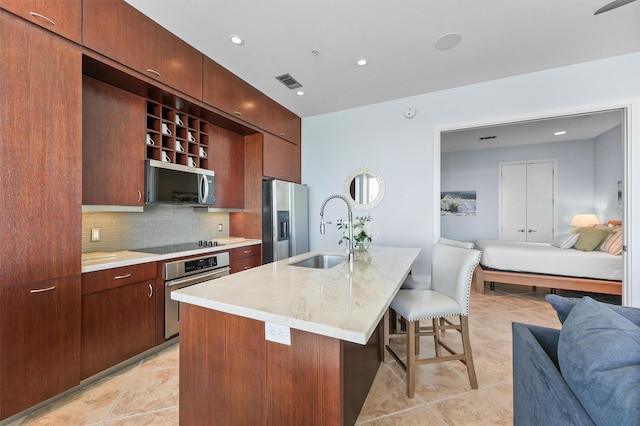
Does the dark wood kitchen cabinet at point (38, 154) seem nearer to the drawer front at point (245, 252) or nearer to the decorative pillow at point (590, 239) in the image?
the drawer front at point (245, 252)

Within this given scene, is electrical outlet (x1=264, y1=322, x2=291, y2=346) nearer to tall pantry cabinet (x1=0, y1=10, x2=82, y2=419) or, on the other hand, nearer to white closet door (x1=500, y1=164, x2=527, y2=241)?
tall pantry cabinet (x1=0, y1=10, x2=82, y2=419)

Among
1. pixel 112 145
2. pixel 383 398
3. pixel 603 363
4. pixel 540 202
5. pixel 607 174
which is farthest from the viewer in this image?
pixel 540 202

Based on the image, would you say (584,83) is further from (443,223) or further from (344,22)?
(443,223)

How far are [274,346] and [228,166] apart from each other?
2.81 metres

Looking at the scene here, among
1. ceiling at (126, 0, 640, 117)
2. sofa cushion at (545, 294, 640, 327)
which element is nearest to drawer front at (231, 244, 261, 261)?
ceiling at (126, 0, 640, 117)

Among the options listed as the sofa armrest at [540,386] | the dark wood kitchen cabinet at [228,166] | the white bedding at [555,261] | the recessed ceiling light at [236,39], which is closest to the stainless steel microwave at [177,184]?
the dark wood kitchen cabinet at [228,166]

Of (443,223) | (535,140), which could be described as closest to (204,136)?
(443,223)

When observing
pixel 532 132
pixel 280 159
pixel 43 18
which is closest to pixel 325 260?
pixel 280 159

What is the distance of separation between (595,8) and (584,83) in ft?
3.48

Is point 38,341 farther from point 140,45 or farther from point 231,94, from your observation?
point 231,94

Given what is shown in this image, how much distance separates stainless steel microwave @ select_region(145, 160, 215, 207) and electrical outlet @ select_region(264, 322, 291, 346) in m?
2.00

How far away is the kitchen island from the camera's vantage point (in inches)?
36.4

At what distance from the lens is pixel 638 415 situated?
0.57 meters

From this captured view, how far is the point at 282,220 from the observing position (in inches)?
147
